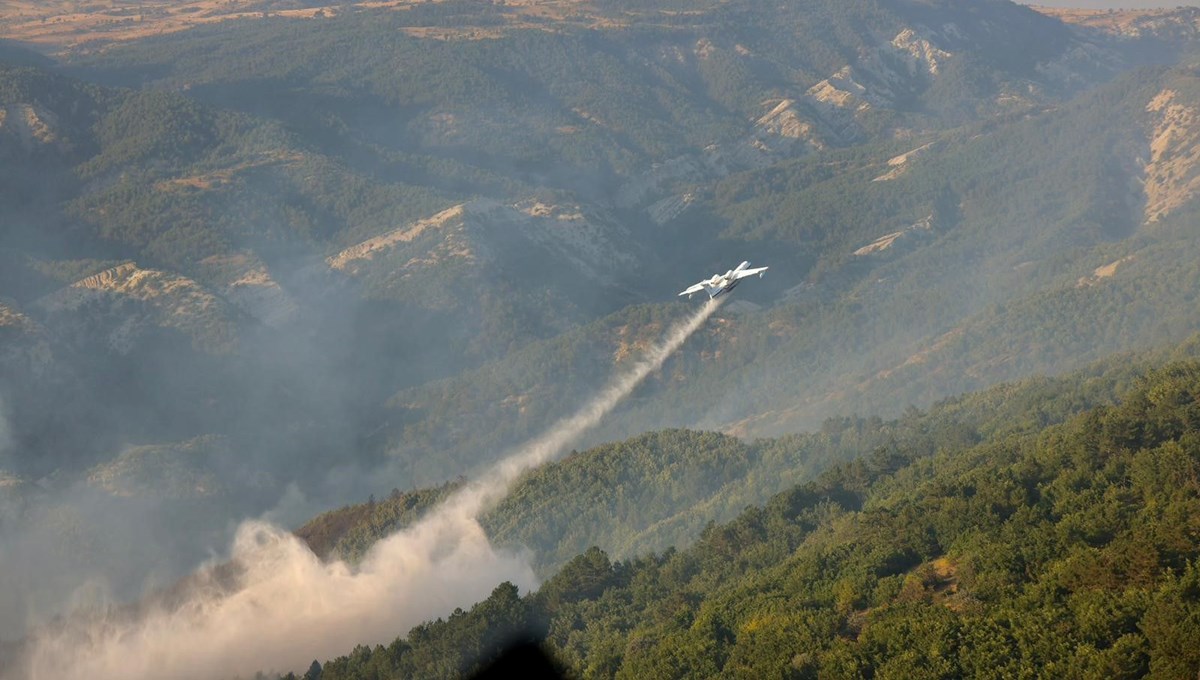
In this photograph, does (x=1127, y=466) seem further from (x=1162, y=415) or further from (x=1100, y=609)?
(x=1100, y=609)

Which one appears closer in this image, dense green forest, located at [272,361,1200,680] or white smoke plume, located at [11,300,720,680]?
dense green forest, located at [272,361,1200,680]

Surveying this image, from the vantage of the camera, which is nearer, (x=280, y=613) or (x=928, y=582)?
(x=928, y=582)

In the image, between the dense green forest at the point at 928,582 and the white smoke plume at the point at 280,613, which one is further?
the white smoke plume at the point at 280,613

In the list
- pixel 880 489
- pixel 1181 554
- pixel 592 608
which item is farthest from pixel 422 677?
pixel 1181 554
